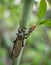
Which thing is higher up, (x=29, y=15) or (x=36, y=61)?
(x=29, y=15)

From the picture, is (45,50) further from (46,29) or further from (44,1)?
(44,1)

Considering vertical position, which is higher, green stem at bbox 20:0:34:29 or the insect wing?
green stem at bbox 20:0:34:29

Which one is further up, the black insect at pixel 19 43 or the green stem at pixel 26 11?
the green stem at pixel 26 11

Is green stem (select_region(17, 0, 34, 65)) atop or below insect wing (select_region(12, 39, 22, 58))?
atop

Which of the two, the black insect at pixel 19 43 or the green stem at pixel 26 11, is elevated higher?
the green stem at pixel 26 11

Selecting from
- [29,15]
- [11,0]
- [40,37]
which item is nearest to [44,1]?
[29,15]

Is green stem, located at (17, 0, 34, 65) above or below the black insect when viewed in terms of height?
above

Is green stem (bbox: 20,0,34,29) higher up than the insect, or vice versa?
green stem (bbox: 20,0,34,29)

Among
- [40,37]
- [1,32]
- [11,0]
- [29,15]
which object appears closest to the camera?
[29,15]

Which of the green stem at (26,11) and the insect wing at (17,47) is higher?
the green stem at (26,11)

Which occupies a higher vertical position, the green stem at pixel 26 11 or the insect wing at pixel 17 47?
the green stem at pixel 26 11

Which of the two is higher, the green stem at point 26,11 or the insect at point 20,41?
the green stem at point 26,11
